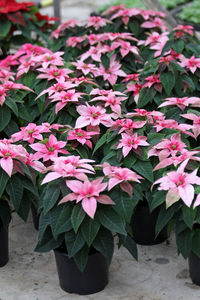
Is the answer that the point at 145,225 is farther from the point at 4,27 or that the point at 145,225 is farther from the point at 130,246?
the point at 4,27

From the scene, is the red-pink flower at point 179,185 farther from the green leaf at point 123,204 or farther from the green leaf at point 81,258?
the green leaf at point 81,258

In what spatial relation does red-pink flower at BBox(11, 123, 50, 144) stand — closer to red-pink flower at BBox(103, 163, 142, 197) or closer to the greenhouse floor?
red-pink flower at BBox(103, 163, 142, 197)

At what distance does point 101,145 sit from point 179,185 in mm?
618

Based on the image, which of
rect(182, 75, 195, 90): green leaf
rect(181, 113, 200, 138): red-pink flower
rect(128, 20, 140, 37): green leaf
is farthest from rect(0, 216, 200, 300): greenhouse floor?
rect(128, 20, 140, 37): green leaf

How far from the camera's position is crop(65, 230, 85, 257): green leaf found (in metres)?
2.43

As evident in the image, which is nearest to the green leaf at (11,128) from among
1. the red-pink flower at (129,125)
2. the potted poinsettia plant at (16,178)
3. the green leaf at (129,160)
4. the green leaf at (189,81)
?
the potted poinsettia plant at (16,178)

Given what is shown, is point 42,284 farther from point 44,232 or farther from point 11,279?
point 44,232

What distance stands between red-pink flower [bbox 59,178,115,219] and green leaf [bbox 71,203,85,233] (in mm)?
37

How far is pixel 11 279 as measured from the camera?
9.30ft

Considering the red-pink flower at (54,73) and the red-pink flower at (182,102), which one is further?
the red-pink flower at (54,73)

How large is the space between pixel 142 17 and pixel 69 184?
2.16 meters

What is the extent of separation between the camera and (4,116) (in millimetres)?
3123

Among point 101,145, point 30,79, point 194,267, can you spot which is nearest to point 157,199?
point 194,267

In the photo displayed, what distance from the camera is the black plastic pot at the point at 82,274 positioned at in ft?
8.58
